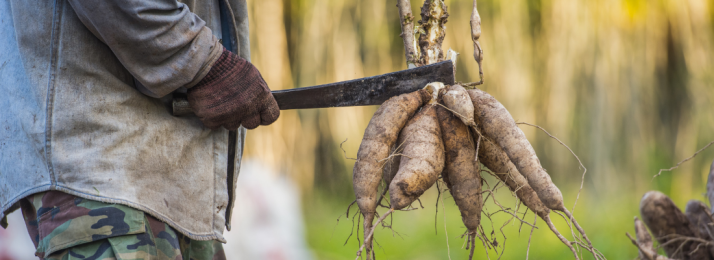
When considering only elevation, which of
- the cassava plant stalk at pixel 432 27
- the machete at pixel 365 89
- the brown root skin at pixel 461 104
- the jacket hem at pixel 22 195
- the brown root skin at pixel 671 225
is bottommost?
the brown root skin at pixel 671 225

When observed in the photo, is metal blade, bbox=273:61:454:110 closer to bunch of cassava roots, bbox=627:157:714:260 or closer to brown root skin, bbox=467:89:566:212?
brown root skin, bbox=467:89:566:212

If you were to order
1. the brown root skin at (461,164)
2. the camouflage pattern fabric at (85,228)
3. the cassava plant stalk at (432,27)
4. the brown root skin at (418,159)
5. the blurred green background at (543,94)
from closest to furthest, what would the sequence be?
the camouflage pattern fabric at (85,228)
the brown root skin at (418,159)
the brown root skin at (461,164)
the cassava plant stalk at (432,27)
the blurred green background at (543,94)

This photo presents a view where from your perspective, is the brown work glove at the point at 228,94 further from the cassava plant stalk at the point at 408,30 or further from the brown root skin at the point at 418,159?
the cassava plant stalk at the point at 408,30

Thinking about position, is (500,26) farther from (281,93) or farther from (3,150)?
(3,150)

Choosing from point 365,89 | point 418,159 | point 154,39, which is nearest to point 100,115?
point 154,39

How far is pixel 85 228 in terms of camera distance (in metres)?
0.75

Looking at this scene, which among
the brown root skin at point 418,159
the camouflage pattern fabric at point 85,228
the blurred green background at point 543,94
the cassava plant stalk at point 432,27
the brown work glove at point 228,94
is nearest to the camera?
the camouflage pattern fabric at point 85,228

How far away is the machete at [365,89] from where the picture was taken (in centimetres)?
105

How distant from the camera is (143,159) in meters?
0.83

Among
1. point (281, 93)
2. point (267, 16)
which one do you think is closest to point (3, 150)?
point (281, 93)

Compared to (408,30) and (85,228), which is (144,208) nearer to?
(85,228)

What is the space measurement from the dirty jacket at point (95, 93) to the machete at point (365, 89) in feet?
0.80

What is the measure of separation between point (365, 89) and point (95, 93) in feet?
1.95

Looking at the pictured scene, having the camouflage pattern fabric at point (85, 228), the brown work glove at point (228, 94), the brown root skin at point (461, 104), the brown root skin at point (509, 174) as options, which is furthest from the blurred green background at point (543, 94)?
the camouflage pattern fabric at point (85, 228)
